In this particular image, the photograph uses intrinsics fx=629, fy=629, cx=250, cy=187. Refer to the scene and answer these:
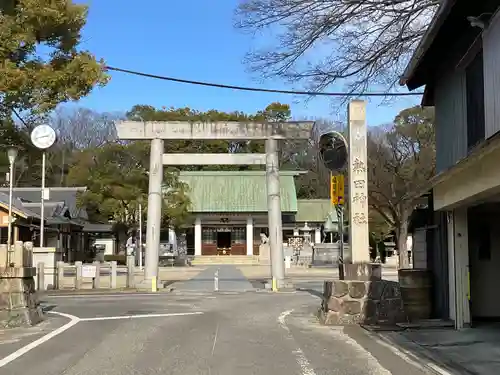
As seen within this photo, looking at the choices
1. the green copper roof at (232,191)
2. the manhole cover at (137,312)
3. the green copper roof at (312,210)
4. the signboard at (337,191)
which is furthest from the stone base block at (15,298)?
the green copper roof at (312,210)

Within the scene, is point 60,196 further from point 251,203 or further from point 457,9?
point 457,9

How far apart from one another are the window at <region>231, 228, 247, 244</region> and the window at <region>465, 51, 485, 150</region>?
52663 mm

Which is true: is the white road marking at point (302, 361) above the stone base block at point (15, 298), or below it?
below

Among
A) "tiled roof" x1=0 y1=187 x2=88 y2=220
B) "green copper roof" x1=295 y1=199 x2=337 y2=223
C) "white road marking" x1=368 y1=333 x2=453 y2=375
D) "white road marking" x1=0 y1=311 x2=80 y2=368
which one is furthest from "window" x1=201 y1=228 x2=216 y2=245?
"white road marking" x1=368 y1=333 x2=453 y2=375

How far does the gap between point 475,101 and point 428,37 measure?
1.42m

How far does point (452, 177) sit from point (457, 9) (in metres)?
2.89

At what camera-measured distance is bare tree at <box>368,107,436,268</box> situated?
39.5m

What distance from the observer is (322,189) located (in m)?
76.8

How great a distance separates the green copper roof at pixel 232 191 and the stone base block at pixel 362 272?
47.5 m

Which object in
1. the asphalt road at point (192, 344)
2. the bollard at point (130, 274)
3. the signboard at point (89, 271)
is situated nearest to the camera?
the asphalt road at point (192, 344)

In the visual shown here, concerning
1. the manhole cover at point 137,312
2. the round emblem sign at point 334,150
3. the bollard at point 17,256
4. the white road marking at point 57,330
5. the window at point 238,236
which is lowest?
the manhole cover at point 137,312

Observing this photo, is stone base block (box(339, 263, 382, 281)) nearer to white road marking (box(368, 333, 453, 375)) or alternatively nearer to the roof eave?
white road marking (box(368, 333, 453, 375))

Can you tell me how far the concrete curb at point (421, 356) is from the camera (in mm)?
8352

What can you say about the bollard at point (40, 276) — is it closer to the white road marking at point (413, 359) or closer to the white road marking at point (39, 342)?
the white road marking at point (39, 342)
